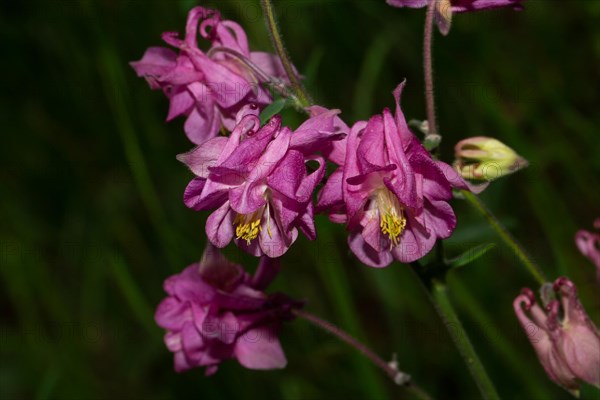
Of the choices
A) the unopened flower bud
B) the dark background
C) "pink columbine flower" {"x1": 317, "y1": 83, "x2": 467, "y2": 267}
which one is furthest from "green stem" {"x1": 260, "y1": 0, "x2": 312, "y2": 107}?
the dark background

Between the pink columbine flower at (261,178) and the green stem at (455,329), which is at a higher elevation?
the pink columbine flower at (261,178)

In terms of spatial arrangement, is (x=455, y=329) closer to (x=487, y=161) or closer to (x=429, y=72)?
(x=487, y=161)

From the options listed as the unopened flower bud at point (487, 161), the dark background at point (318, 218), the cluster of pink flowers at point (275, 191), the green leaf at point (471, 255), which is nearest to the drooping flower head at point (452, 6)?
the cluster of pink flowers at point (275, 191)

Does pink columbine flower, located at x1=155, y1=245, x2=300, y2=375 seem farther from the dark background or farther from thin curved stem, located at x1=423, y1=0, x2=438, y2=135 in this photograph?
the dark background

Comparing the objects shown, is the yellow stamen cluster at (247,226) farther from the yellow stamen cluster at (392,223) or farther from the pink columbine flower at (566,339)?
the pink columbine flower at (566,339)

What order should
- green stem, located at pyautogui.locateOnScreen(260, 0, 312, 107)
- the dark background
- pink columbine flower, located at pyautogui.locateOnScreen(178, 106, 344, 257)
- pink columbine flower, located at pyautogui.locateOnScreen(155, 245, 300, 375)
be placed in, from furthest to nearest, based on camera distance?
the dark background < pink columbine flower, located at pyautogui.locateOnScreen(155, 245, 300, 375) < green stem, located at pyautogui.locateOnScreen(260, 0, 312, 107) < pink columbine flower, located at pyautogui.locateOnScreen(178, 106, 344, 257)

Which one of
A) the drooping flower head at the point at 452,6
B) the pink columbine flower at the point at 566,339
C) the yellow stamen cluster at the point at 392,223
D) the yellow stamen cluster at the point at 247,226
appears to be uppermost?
the drooping flower head at the point at 452,6

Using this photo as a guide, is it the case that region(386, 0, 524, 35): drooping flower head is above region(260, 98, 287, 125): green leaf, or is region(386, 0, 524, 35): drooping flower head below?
above
